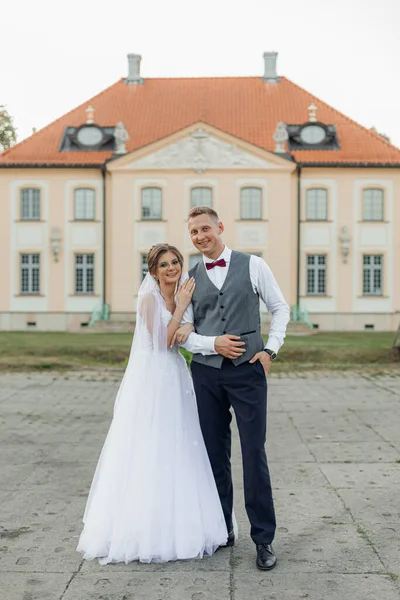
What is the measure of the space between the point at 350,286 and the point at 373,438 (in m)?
30.7

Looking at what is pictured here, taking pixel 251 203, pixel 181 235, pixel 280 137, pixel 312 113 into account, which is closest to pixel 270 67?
pixel 312 113

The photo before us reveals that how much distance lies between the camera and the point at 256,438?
16.3 feet

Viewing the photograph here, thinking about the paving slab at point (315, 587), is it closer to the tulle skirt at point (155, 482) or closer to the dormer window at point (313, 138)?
the tulle skirt at point (155, 482)

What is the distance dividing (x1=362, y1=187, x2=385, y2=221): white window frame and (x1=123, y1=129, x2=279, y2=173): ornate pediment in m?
4.75

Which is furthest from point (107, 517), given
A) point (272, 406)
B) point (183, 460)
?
point (272, 406)

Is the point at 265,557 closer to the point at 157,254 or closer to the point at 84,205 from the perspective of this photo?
the point at 157,254

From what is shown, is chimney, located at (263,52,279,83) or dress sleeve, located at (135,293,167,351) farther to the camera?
chimney, located at (263,52,279,83)

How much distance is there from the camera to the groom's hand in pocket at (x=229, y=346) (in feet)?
16.0

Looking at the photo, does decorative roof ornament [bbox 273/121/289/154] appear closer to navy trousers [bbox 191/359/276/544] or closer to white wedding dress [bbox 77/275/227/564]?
white wedding dress [bbox 77/275/227/564]

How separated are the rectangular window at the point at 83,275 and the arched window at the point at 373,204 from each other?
13.3 meters

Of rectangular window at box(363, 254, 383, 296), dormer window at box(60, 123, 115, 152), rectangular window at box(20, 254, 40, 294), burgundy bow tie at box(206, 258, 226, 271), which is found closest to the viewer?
burgundy bow tie at box(206, 258, 226, 271)

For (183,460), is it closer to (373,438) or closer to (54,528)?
(54,528)

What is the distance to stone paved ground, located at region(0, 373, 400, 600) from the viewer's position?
4434 millimetres

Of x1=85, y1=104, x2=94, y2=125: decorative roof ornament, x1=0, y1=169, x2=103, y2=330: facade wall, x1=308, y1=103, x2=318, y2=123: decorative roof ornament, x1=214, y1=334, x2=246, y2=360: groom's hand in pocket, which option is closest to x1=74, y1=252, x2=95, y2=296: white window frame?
x1=0, y1=169, x2=103, y2=330: facade wall
